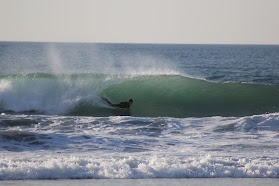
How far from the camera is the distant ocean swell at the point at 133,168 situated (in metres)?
6.13

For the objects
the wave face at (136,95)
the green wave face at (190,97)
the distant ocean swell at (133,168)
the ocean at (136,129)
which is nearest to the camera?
the distant ocean swell at (133,168)

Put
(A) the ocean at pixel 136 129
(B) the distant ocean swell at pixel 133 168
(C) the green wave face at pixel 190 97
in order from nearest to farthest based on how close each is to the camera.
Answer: (B) the distant ocean swell at pixel 133 168
(A) the ocean at pixel 136 129
(C) the green wave face at pixel 190 97

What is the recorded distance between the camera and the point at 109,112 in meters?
14.0

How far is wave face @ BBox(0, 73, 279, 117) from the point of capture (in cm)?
1481

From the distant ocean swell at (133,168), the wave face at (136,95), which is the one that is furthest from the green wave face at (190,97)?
the distant ocean swell at (133,168)

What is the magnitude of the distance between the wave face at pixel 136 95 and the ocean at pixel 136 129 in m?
0.04

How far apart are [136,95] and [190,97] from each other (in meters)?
2.45

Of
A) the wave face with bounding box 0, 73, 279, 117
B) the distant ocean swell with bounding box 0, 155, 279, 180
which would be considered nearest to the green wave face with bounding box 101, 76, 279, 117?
the wave face with bounding box 0, 73, 279, 117

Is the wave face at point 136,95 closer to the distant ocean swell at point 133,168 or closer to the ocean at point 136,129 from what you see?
the ocean at point 136,129

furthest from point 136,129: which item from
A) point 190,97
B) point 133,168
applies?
point 190,97

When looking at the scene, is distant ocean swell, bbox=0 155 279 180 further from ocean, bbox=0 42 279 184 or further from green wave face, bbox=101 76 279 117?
green wave face, bbox=101 76 279 117

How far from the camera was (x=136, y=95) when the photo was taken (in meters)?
17.3

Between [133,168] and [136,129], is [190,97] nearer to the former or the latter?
[136,129]

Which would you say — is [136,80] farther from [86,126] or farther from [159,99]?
[86,126]
